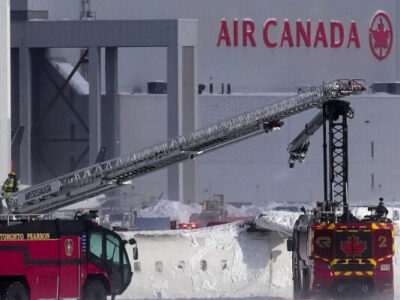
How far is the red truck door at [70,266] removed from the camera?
3753 centimetres

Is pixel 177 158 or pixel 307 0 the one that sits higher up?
pixel 307 0

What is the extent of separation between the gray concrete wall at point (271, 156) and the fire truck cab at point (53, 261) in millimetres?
53626

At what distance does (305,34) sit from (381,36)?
512 centimetres

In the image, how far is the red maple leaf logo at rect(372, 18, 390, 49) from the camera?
102625 millimetres

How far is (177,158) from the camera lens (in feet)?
167

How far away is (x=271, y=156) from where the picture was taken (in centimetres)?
9688

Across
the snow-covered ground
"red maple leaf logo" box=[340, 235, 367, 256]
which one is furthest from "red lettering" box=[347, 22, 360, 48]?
"red maple leaf logo" box=[340, 235, 367, 256]

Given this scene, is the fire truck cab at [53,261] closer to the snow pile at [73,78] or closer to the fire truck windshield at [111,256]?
the fire truck windshield at [111,256]

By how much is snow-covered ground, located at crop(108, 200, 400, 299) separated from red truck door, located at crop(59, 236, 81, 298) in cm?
676

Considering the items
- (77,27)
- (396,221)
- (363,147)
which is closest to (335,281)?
(396,221)

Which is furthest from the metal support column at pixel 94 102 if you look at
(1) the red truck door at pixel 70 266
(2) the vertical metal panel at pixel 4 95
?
(1) the red truck door at pixel 70 266

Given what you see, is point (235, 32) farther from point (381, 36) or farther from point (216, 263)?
point (216, 263)

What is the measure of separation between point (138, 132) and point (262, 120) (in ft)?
137

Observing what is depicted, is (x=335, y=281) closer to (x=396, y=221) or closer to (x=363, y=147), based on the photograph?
(x=396, y=221)
